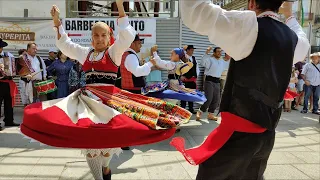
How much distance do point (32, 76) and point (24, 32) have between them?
235 centimetres

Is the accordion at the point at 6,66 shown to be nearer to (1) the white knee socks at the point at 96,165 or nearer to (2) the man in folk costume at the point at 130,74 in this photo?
(2) the man in folk costume at the point at 130,74

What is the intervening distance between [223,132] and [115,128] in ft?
2.62

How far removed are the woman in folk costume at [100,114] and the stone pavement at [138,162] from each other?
916 mm

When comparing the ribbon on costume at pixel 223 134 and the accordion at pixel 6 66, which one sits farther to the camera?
the accordion at pixel 6 66

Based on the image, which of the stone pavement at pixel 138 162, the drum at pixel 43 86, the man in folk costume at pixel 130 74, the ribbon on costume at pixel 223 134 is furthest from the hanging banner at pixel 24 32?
the ribbon on costume at pixel 223 134

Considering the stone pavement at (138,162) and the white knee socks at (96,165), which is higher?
the white knee socks at (96,165)

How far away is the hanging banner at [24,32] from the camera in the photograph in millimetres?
8719

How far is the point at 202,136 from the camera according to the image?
5.85m

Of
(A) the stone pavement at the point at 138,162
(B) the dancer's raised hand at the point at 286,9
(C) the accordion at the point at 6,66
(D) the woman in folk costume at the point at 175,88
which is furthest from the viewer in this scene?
(C) the accordion at the point at 6,66

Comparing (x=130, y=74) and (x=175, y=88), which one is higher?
(x=130, y=74)

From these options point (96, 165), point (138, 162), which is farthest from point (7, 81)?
point (96, 165)

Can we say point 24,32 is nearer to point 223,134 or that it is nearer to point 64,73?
point 64,73

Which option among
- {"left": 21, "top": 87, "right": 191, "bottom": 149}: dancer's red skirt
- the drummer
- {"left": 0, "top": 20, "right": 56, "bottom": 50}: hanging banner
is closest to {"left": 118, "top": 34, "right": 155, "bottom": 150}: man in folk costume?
{"left": 21, "top": 87, "right": 191, "bottom": 149}: dancer's red skirt

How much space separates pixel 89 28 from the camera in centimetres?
865
